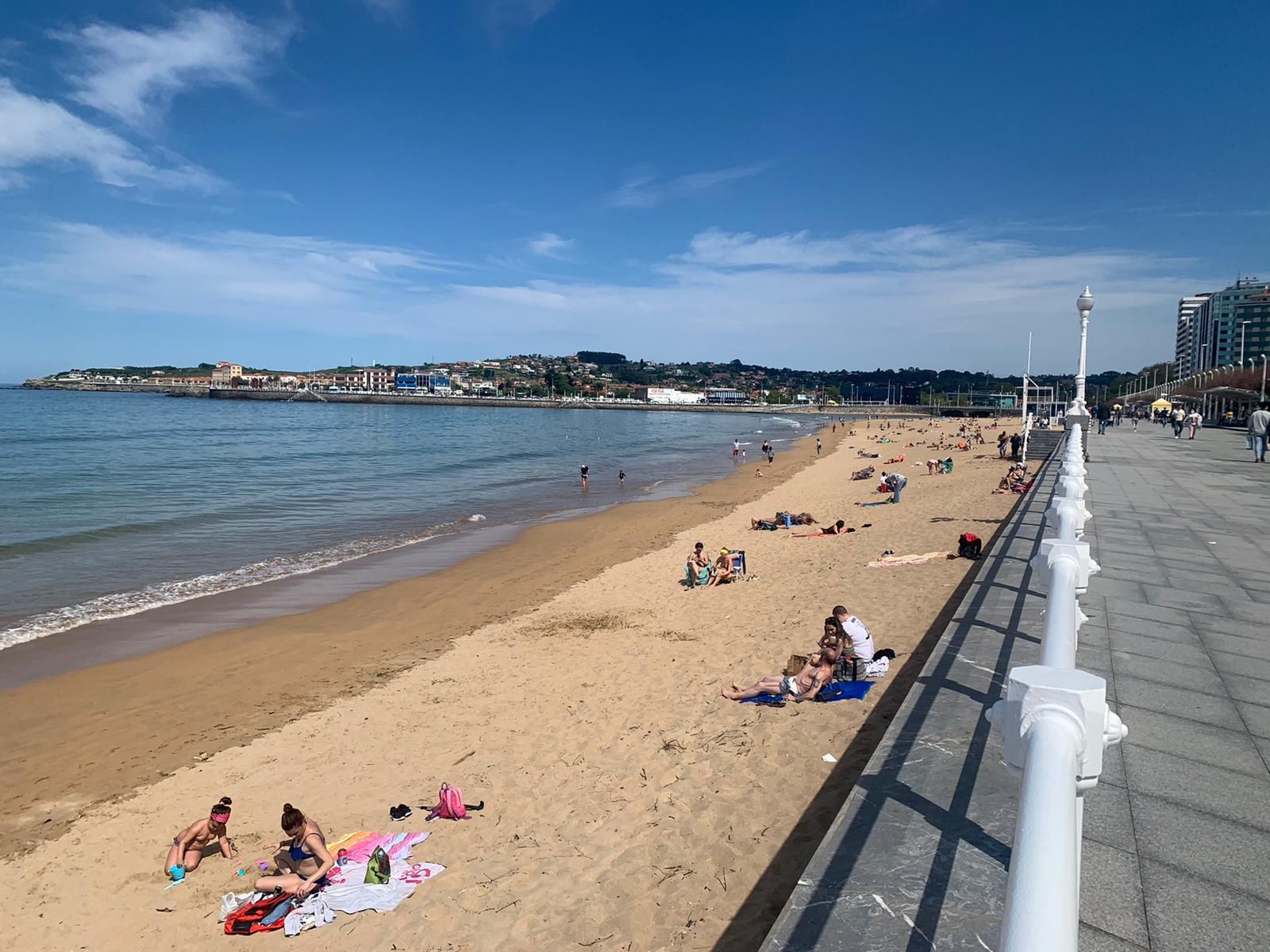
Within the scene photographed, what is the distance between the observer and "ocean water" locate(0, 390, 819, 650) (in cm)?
1575

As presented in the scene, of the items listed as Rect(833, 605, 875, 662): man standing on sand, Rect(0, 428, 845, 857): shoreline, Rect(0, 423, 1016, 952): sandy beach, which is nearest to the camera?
Rect(0, 423, 1016, 952): sandy beach

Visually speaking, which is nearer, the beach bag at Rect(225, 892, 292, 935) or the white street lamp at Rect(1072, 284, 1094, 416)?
the beach bag at Rect(225, 892, 292, 935)

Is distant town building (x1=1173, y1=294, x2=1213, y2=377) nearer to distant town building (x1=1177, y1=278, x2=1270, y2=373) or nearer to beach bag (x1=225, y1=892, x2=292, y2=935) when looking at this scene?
distant town building (x1=1177, y1=278, x2=1270, y2=373)

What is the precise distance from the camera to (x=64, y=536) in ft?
65.8

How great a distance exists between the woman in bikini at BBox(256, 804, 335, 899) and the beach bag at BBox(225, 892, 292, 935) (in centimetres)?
9

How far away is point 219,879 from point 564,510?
2060cm

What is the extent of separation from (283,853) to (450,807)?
4.06 feet

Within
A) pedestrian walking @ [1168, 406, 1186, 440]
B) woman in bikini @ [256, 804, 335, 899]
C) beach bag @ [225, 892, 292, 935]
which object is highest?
pedestrian walking @ [1168, 406, 1186, 440]

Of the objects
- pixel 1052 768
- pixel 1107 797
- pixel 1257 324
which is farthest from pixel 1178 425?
pixel 1257 324

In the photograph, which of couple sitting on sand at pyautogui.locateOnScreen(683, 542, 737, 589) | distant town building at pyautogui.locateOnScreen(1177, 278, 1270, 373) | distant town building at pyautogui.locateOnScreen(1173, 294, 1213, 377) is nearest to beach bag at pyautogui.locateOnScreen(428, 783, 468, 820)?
couple sitting on sand at pyautogui.locateOnScreen(683, 542, 737, 589)

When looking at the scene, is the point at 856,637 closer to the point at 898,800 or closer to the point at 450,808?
the point at 450,808

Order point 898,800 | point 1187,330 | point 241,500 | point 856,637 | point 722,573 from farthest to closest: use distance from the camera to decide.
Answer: point 1187,330, point 241,500, point 722,573, point 856,637, point 898,800

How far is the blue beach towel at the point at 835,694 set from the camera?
282 inches

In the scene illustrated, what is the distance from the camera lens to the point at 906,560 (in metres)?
12.6
